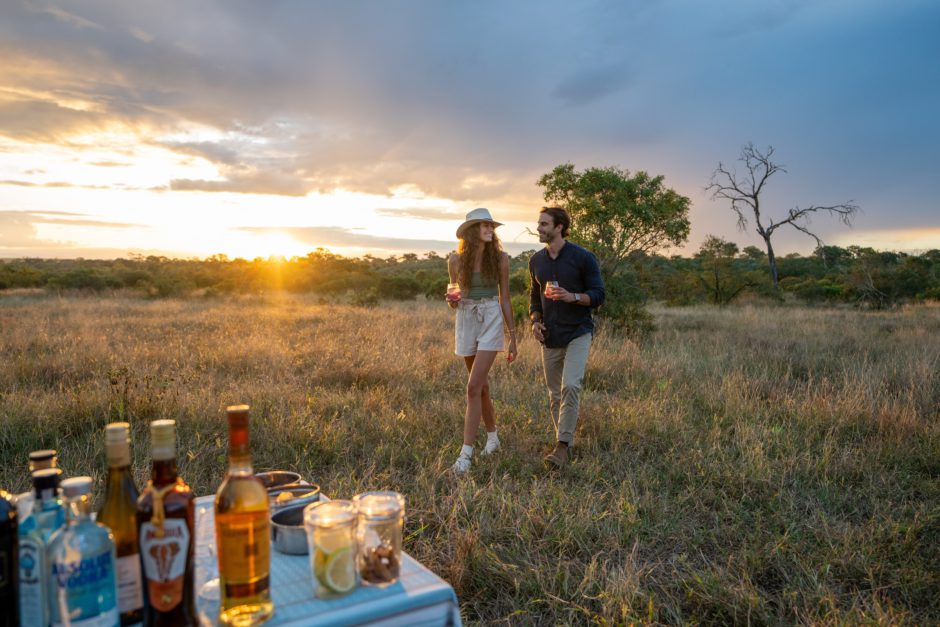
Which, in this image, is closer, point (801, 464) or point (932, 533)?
point (932, 533)

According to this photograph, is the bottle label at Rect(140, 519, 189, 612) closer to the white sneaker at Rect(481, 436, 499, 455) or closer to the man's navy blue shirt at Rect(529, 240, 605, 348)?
the white sneaker at Rect(481, 436, 499, 455)

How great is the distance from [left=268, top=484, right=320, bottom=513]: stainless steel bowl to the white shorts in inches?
123

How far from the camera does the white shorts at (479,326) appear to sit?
5266mm

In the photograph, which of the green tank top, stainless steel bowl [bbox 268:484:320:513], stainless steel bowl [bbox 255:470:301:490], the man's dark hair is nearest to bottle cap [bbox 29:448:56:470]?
stainless steel bowl [bbox 268:484:320:513]

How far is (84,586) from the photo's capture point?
1.20 metres

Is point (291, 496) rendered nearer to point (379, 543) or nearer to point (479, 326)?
point (379, 543)

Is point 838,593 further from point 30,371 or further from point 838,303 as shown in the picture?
point 838,303

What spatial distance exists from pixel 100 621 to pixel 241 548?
0.28 metres

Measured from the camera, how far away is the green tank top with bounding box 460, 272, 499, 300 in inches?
210

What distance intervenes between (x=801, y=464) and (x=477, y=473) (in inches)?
104

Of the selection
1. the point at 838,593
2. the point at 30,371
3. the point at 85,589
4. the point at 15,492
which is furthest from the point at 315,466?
the point at 30,371

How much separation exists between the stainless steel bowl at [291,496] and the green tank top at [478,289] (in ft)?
10.7

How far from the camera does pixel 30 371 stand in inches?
309

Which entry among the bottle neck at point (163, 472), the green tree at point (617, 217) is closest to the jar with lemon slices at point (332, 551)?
the bottle neck at point (163, 472)
